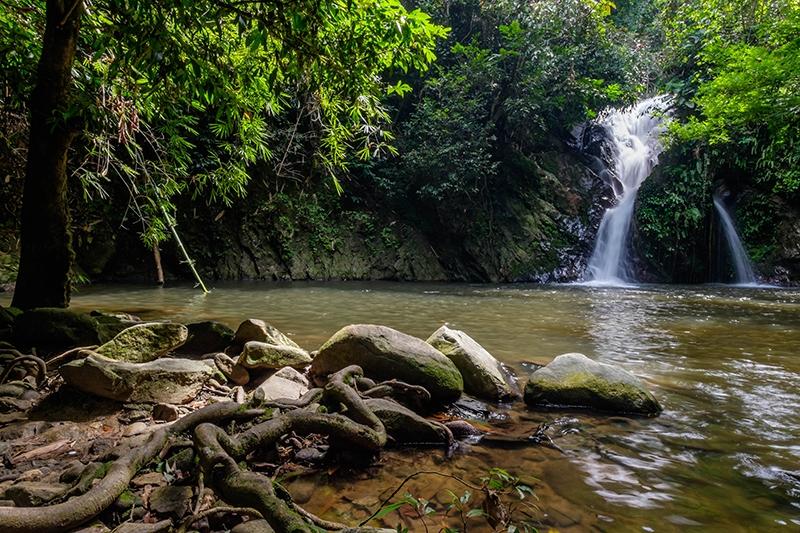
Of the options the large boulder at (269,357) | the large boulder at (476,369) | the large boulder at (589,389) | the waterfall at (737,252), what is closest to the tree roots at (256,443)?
the large boulder at (476,369)

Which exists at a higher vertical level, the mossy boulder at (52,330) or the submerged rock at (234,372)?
the mossy boulder at (52,330)

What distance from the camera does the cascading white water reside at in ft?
54.1

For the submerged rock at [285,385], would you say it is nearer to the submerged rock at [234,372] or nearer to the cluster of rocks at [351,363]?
the cluster of rocks at [351,363]

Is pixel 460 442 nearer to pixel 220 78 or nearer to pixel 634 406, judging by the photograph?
pixel 634 406

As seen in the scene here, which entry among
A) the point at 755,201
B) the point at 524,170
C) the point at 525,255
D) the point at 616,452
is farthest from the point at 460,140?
the point at 616,452

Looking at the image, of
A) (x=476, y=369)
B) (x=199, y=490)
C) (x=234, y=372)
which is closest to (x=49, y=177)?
(x=234, y=372)

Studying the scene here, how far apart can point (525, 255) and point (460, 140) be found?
511 cm

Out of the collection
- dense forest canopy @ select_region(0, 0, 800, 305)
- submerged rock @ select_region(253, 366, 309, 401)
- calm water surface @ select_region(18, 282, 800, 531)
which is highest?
dense forest canopy @ select_region(0, 0, 800, 305)

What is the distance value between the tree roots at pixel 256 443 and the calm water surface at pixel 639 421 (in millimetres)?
241

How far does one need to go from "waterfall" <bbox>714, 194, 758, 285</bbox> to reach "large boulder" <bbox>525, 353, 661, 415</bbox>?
1562 centimetres

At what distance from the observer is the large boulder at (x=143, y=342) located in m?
3.38

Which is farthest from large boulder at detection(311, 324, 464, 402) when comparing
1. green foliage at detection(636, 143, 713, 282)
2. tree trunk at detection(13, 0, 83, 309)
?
green foliage at detection(636, 143, 713, 282)

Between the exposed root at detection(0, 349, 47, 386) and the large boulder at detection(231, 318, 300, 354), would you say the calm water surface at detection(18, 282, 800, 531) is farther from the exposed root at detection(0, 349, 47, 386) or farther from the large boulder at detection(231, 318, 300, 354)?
the exposed root at detection(0, 349, 47, 386)

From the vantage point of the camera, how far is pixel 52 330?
381 cm
